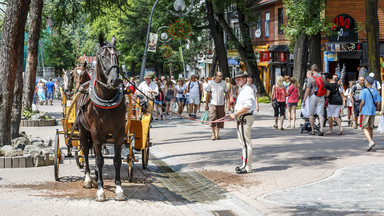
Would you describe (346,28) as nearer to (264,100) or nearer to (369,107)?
(264,100)

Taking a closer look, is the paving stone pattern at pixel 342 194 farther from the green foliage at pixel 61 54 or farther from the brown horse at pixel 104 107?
the green foliage at pixel 61 54

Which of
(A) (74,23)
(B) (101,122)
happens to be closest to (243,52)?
(A) (74,23)

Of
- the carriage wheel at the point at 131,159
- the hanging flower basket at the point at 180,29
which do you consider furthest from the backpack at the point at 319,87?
the hanging flower basket at the point at 180,29

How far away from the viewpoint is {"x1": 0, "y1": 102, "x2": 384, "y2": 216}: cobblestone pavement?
307 inches

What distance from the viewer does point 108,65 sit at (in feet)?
26.9

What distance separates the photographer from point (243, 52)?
37.8m

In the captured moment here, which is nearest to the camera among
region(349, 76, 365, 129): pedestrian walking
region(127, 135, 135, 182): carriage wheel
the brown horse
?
the brown horse

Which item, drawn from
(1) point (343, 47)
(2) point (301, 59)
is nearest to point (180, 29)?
(2) point (301, 59)

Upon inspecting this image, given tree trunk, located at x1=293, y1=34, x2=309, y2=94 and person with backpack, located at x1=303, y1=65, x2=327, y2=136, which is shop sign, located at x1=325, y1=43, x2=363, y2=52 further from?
person with backpack, located at x1=303, y1=65, x2=327, y2=136

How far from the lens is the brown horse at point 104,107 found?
27.0 feet

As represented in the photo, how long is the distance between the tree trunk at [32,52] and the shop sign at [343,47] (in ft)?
61.4

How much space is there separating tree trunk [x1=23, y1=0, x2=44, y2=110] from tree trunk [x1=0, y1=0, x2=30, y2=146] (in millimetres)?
6499

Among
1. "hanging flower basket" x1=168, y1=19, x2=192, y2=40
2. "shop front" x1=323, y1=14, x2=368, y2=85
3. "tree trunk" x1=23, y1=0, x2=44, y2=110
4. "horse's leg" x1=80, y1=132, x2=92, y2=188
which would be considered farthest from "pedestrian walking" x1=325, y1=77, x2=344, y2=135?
"shop front" x1=323, y1=14, x2=368, y2=85

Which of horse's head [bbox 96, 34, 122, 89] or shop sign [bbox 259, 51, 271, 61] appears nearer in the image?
horse's head [bbox 96, 34, 122, 89]
